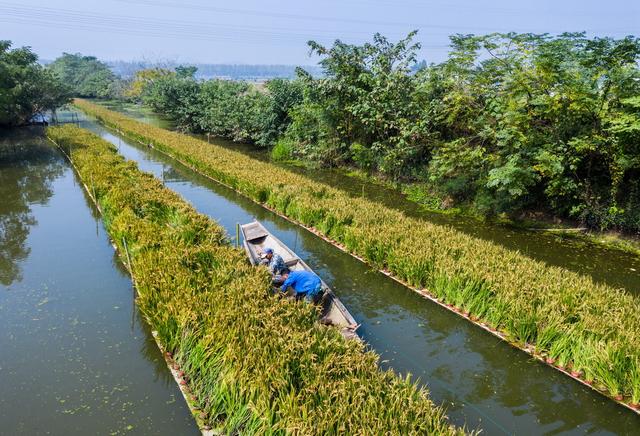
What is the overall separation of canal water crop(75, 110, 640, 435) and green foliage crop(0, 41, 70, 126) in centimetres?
4046

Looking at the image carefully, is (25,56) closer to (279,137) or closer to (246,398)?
(279,137)

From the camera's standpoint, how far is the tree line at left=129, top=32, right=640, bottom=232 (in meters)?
14.5

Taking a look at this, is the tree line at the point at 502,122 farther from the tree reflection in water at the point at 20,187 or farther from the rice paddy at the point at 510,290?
the tree reflection in water at the point at 20,187

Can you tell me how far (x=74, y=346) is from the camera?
29.4ft

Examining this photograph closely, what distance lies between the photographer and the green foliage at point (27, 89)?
39094mm

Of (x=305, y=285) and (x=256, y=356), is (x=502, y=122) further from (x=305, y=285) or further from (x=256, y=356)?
(x=256, y=356)

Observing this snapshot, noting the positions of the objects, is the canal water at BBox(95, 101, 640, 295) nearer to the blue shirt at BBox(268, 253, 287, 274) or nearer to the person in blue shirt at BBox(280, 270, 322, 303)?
the person in blue shirt at BBox(280, 270, 322, 303)

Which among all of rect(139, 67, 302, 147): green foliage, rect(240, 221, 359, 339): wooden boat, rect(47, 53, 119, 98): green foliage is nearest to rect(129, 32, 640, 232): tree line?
rect(139, 67, 302, 147): green foliage

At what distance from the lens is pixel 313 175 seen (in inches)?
1088

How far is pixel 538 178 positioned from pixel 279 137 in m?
23.2

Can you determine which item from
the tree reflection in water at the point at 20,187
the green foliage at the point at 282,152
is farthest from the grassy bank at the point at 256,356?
the green foliage at the point at 282,152

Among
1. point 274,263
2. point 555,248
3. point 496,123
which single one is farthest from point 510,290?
point 496,123

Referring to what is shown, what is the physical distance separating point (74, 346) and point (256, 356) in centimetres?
507

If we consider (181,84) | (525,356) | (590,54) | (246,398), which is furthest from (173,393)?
(181,84)
